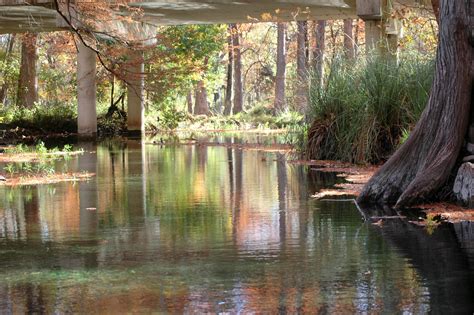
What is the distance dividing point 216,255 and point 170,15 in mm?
21188

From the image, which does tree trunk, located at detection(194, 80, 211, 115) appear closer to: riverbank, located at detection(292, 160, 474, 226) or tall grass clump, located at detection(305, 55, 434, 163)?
riverbank, located at detection(292, 160, 474, 226)

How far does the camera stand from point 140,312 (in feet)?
16.6

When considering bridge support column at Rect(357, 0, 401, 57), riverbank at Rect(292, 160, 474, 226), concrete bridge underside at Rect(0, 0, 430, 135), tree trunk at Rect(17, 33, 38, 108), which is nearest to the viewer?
riverbank at Rect(292, 160, 474, 226)

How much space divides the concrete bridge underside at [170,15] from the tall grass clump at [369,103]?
7066 mm

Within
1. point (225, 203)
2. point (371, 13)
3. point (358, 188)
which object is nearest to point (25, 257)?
point (225, 203)

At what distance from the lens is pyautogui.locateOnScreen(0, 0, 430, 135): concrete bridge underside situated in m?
23.0

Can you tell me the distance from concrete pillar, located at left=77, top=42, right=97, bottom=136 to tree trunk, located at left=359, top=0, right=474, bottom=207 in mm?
19517

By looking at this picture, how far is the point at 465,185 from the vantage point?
9.05m

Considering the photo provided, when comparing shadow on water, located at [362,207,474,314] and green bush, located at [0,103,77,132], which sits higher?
green bush, located at [0,103,77,132]

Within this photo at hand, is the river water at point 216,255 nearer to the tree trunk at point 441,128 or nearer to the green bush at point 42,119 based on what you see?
the tree trunk at point 441,128

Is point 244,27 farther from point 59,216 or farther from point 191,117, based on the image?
point 59,216

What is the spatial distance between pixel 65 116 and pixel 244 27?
Answer: 24726mm

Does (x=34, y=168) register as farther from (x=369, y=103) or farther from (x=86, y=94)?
(x=86, y=94)

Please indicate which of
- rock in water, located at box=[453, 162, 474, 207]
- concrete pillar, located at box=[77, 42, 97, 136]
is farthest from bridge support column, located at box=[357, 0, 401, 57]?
rock in water, located at box=[453, 162, 474, 207]
